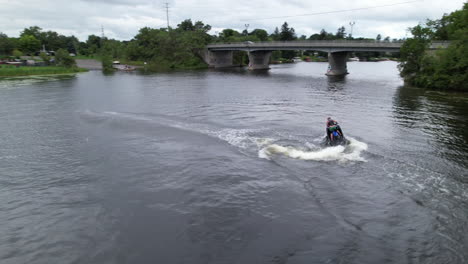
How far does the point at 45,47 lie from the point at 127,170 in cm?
20617

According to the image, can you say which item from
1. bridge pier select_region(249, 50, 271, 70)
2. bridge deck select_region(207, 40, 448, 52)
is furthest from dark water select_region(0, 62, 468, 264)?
bridge pier select_region(249, 50, 271, 70)

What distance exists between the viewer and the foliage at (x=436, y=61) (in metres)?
55.4

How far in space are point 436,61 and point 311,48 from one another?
40373mm

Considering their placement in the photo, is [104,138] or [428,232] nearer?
[428,232]

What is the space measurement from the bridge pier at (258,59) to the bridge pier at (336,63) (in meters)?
37.2

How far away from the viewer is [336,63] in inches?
3848

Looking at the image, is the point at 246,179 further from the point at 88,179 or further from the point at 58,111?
the point at 58,111

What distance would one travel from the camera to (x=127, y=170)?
21.6 m

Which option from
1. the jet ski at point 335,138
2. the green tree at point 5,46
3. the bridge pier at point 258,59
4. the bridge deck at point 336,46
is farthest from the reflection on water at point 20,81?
the green tree at point 5,46

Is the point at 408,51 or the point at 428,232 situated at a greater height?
the point at 408,51

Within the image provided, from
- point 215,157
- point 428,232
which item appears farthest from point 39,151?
point 428,232

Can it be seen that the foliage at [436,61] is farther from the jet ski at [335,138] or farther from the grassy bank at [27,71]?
the grassy bank at [27,71]

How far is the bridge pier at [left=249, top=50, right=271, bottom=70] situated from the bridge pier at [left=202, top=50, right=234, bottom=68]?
22947 millimetres

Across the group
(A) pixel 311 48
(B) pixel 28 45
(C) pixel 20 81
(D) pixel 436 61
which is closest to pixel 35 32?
(B) pixel 28 45
